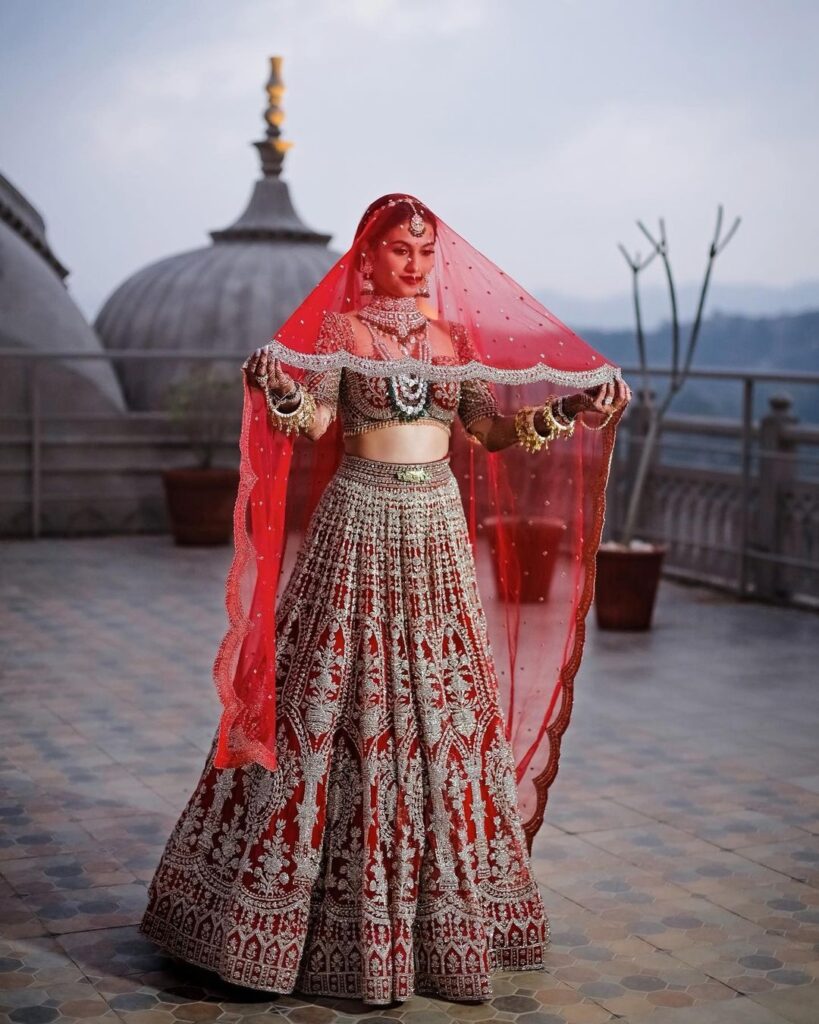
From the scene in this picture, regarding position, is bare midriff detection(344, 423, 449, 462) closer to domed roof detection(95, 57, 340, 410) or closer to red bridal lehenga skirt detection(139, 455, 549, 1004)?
red bridal lehenga skirt detection(139, 455, 549, 1004)

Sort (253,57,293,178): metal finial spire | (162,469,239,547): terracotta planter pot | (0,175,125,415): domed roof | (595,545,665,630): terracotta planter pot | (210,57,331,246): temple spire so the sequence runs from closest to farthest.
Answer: (595,545,665,630): terracotta planter pot
(162,469,239,547): terracotta planter pot
(0,175,125,415): domed roof
(253,57,293,178): metal finial spire
(210,57,331,246): temple spire

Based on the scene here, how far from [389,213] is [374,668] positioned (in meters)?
0.93

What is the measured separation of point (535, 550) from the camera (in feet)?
13.1

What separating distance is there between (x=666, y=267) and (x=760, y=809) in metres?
3.23

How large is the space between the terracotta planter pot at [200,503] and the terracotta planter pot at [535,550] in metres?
5.02

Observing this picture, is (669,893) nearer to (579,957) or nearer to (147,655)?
(579,957)

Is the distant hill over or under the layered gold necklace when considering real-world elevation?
over

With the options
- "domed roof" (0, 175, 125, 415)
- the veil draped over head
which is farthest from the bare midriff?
"domed roof" (0, 175, 125, 415)

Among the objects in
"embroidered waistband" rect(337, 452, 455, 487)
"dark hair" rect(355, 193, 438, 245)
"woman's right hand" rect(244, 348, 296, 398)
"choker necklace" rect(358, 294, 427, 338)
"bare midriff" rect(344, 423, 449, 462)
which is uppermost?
"dark hair" rect(355, 193, 438, 245)

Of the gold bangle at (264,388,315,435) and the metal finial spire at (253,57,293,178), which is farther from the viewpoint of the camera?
the metal finial spire at (253,57,293,178)

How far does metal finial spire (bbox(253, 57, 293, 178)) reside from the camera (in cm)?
1052

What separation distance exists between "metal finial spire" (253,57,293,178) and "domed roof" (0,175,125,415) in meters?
1.79

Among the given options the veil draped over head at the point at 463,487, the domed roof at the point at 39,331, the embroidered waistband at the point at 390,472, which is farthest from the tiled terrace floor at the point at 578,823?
the domed roof at the point at 39,331

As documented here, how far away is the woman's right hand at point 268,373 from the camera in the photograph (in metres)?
3.01
